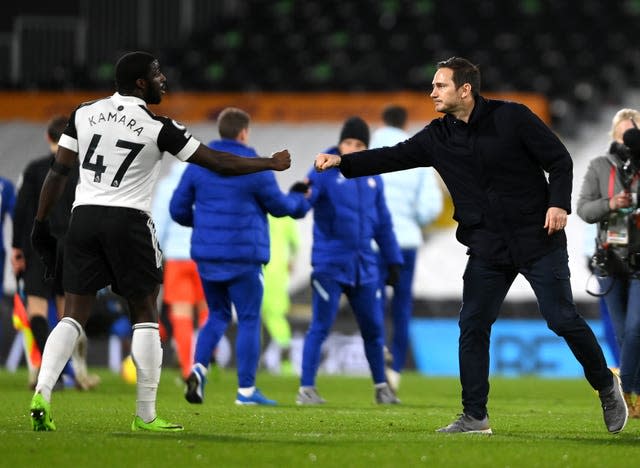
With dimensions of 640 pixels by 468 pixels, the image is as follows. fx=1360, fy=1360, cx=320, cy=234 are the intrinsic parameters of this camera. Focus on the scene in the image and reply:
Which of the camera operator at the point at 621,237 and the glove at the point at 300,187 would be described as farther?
the glove at the point at 300,187

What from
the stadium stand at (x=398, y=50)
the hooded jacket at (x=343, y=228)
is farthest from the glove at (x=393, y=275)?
the stadium stand at (x=398, y=50)

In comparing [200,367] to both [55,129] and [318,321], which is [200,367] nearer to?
[318,321]

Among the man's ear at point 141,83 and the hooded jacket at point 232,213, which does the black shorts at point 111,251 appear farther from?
the hooded jacket at point 232,213

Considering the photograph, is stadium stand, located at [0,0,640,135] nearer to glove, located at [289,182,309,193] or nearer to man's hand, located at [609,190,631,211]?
glove, located at [289,182,309,193]

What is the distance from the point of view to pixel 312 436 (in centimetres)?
706

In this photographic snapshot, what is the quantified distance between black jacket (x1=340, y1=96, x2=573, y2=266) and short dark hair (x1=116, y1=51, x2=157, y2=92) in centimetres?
170

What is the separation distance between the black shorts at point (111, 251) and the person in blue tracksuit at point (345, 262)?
3.65m

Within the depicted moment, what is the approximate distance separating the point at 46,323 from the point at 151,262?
4.61 m

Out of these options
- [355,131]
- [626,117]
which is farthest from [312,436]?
[355,131]

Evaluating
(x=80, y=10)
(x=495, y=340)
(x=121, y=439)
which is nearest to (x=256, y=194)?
(x=121, y=439)

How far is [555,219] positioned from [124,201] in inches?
87.5

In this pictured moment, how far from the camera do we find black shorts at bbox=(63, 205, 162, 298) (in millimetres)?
6973

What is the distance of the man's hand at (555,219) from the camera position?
701 centimetres

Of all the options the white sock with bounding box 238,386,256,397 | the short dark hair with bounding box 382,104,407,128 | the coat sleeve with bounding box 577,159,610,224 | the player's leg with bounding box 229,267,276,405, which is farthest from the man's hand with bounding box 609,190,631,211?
the short dark hair with bounding box 382,104,407,128
